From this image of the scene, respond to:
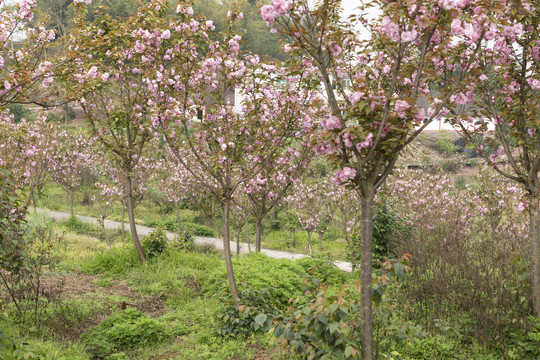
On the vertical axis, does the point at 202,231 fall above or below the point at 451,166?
below

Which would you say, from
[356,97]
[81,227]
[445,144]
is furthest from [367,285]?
[445,144]

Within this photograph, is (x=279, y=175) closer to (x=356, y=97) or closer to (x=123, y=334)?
(x=123, y=334)

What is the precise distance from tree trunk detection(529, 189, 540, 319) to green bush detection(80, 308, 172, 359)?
424 centimetres

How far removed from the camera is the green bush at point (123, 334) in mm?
4504

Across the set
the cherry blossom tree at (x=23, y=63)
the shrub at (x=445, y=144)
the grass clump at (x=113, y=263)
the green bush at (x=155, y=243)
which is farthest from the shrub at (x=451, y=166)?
the cherry blossom tree at (x=23, y=63)

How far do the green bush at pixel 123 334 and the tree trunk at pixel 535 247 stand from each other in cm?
424

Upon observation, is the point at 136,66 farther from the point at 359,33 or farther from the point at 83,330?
the point at 83,330

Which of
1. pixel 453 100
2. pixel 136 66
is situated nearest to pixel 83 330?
pixel 136 66

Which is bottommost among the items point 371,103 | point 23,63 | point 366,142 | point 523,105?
point 366,142

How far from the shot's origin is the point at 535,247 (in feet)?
13.9

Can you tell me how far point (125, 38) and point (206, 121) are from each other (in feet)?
8.45

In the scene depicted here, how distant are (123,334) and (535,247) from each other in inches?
187

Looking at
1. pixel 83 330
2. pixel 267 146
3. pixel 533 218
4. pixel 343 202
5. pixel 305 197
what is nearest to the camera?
pixel 533 218

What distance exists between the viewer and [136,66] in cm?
695
